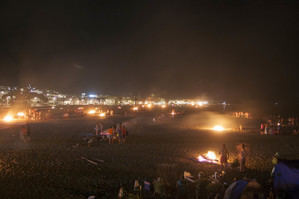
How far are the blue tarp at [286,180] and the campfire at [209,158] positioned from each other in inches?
177

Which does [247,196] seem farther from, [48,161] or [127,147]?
[127,147]

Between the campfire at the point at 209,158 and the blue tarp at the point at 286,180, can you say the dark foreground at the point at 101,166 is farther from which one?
the blue tarp at the point at 286,180

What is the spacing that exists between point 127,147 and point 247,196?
11.4 metres

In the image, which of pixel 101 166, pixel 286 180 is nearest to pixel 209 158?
pixel 101 166

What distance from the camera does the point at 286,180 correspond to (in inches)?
323

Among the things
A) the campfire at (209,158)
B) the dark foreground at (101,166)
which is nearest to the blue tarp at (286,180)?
the dark foreground at (101,166)

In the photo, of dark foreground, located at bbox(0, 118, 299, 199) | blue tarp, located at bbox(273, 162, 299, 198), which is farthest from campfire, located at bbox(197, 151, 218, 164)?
blue tarp, located at bbox(273, 162, 299, 198)

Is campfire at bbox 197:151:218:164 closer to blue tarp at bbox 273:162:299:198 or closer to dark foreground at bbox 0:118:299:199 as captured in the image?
dark foreground at bbox 0:118:299:199

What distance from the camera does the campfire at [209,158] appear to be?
13219 mm

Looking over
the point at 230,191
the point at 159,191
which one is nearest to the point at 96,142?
the point at 159,191

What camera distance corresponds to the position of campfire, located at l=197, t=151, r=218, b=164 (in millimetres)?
13219

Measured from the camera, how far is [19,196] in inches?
326

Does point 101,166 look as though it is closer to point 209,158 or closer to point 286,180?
point 209,158

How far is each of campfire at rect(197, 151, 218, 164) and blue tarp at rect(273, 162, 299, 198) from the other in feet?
14.7
